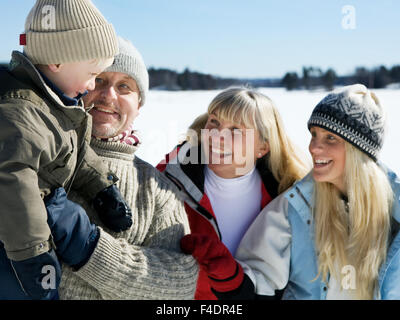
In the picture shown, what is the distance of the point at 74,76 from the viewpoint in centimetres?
156

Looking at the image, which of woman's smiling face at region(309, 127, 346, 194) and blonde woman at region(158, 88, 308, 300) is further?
blonde woman at region(158, 88, 308, 300)

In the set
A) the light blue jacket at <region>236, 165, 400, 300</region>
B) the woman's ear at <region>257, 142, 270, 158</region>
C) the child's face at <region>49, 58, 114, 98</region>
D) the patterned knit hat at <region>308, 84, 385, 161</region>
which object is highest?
the child's face at <region>49, 58, 114, 98</region>

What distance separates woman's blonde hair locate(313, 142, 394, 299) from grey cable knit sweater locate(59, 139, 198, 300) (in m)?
0.74

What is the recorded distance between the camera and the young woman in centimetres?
214

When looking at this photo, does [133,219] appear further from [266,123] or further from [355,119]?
[355,119]

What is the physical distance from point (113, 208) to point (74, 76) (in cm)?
55

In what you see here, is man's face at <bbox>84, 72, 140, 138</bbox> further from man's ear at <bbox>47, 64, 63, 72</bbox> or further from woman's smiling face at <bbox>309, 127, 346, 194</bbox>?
woman's smiling face at <bbox>309, 127, 346, 194</bbox>

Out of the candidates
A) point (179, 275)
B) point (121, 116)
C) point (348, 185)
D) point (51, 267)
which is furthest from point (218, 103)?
point (51, 267)

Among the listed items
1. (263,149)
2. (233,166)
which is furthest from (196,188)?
(263,149)

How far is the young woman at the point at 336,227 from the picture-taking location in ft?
7.02

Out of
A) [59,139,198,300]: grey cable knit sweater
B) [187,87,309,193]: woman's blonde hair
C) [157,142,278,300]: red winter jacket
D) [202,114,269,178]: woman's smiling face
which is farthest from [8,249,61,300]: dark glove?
[187,87,309,193]: woman's blonde hair

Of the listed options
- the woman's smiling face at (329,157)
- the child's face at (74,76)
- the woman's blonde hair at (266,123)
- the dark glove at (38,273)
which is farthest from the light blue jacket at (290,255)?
the child's face at (74,76)
